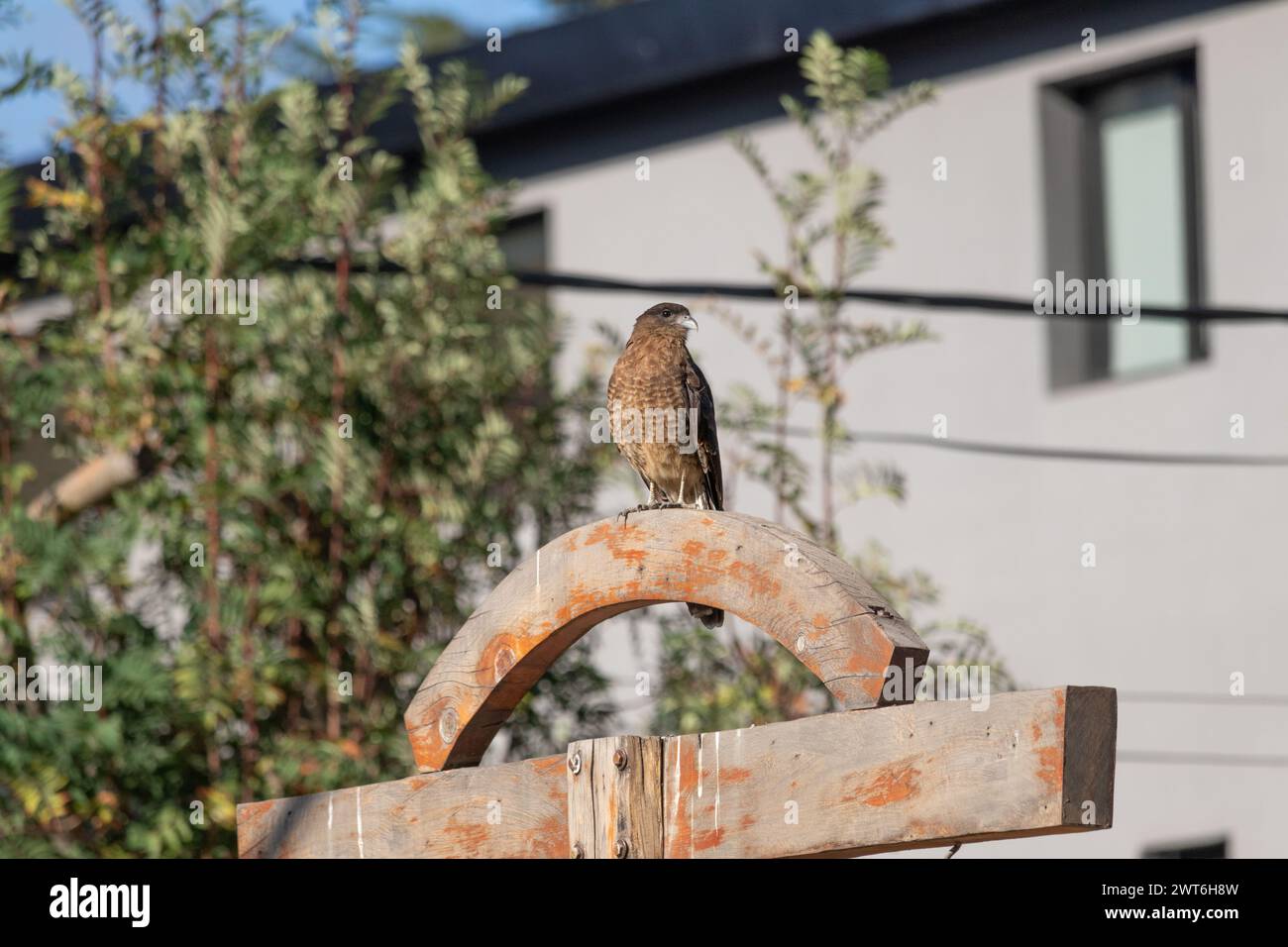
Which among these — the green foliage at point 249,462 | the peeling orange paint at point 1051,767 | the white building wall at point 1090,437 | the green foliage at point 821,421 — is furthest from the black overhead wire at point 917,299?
the peeling orange paint at point 1051,767

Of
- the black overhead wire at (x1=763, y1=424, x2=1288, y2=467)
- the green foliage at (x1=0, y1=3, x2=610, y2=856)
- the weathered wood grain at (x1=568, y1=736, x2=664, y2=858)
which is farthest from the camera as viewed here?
the black overhead wire at (x1=763, y1=424, x2=1288, y2=467)

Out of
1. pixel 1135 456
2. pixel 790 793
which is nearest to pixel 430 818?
pixel 790 793

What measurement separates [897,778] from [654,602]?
29.4 inches

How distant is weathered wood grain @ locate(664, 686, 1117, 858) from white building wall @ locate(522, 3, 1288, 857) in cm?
555

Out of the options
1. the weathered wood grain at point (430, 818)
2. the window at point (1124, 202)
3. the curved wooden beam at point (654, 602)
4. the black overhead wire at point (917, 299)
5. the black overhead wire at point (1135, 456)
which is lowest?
the weathered wood grain at point (430, 818)

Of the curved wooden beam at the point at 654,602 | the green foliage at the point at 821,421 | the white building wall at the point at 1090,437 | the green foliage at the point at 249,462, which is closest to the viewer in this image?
the curved wooden beam at the point at 654,602

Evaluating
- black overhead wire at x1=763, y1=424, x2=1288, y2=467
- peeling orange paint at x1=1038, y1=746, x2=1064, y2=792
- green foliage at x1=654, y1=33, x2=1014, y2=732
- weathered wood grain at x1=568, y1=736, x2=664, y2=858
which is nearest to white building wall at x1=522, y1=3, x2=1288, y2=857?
black overhead wire at x1=763, y1=424, x2=1288, y2=467

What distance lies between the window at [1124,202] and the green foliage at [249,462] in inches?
141

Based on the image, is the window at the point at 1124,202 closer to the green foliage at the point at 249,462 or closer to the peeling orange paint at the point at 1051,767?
the green foliage at the point at 249,462

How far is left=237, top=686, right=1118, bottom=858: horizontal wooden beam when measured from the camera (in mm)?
2650

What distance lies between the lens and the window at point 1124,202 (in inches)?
359

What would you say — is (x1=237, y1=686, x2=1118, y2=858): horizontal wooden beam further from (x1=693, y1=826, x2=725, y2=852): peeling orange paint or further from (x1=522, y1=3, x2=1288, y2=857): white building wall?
(x1=522, y1=3, x2=1288, y2=857): white building wall
